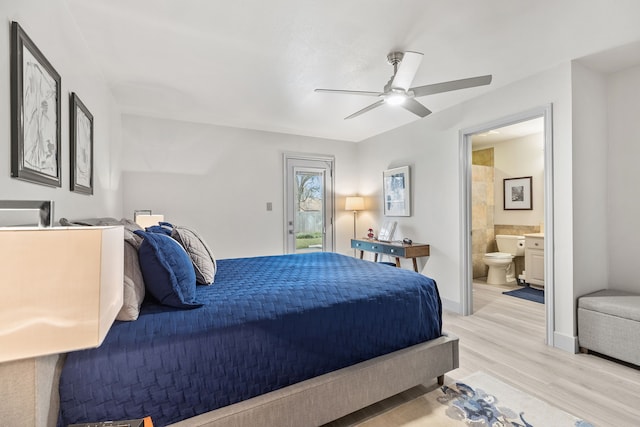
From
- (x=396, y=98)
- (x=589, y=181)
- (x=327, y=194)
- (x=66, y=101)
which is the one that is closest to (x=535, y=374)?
(x=589, y=181)

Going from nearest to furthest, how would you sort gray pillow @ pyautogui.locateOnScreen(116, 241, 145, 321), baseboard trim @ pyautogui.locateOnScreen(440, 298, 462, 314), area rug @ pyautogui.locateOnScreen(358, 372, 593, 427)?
1. gray pillow @ pyautogui.locateOnScreen(116, 241, 145, 321)
2. area rug @ pyautogui.locateOnScreen(358, 372, 593, 427)
3. baseboard trim @ pyautogui.locateOnScreen(440, 298, 462, 314)

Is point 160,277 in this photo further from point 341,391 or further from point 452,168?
point 452,168

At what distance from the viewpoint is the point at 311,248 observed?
194 inches

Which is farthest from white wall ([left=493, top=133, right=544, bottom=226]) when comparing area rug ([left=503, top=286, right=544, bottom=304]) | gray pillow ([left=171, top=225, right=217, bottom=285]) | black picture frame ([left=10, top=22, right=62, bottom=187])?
black picture frame ([left=10, top=22, right=62, bottom=187])

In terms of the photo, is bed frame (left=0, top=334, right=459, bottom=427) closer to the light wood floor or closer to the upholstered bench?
the light wood floor

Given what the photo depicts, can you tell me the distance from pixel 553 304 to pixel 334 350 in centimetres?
221

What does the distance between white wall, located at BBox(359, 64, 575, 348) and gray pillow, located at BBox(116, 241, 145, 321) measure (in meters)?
3.14

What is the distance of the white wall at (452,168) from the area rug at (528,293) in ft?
4.26

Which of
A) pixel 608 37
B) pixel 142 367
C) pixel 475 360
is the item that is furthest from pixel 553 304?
pixel 142 367

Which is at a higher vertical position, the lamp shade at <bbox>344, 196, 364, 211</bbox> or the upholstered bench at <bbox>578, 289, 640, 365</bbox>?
the lamp shade at <bbox>344, 196, 364, 211</bbox>

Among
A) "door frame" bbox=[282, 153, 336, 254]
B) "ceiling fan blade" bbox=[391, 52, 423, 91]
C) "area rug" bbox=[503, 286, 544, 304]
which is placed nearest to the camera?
"ceiling fan blade" bbox=[391, 52, 423, 91]

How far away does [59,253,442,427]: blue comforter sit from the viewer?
3.86 ft

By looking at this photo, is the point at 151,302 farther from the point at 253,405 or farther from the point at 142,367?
the point at 253,405

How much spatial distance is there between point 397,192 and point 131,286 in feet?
12.1
